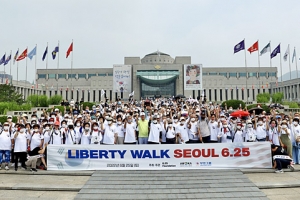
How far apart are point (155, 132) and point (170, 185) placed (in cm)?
257

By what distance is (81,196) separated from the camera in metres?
A: 6.56

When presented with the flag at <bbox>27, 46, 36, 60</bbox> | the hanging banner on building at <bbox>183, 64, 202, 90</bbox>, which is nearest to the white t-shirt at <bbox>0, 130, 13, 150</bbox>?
the flag at <bbox>27, 46, 36, 60</bbox>

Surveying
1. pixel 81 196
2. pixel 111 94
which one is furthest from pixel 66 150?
pixel 111 94

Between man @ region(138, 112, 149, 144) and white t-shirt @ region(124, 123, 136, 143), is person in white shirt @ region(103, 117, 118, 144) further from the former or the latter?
man @ region(138, 112, 149, 144)

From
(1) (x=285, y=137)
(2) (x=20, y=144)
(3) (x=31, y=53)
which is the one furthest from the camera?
(3) (x=31, y=53)

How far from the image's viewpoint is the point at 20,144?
29.0ft

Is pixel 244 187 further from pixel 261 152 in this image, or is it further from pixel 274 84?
pixel 274 84

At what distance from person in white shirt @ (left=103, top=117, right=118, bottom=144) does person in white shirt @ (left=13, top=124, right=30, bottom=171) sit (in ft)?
9.91

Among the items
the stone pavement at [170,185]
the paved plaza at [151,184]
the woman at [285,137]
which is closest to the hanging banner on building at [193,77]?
the woman at [285,137]

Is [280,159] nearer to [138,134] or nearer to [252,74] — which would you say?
[138,134]

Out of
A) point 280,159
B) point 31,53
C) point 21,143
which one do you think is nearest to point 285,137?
point 280,159

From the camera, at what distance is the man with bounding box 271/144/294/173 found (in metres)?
8.62

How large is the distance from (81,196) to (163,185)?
2447 mm

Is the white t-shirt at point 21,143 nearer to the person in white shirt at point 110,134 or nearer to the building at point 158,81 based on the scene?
the person in white shirt at point 110,134
